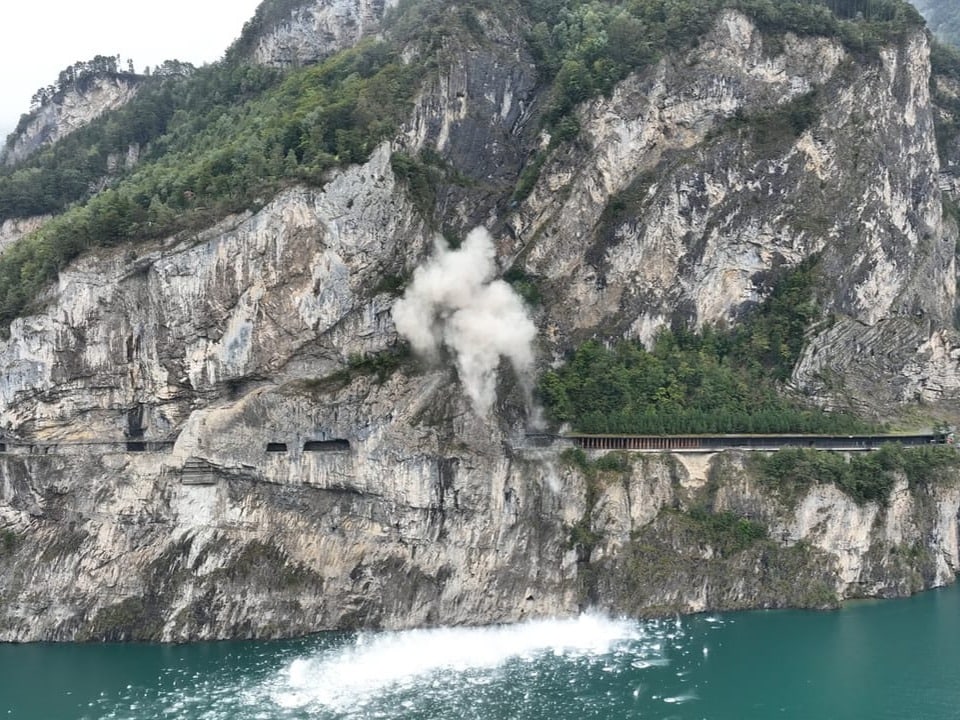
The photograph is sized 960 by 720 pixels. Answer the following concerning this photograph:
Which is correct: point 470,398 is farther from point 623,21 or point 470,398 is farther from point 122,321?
point 623,21

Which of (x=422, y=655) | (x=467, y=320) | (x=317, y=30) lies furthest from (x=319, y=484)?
(x=317, y=30)

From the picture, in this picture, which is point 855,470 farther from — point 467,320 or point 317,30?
point 317,30

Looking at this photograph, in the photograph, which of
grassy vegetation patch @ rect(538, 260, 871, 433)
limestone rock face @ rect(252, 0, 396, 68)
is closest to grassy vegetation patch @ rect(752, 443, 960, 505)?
grassy vegetation patch @ rect(538, 260, 871, 433)

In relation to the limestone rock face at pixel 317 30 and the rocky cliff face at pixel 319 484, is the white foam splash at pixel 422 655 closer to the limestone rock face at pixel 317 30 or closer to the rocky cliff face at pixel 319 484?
the rocky cliff face at pixel 319 484

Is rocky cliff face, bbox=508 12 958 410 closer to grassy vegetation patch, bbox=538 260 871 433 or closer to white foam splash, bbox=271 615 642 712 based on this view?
grassy vegetation patch, bbox=538 260 871 433

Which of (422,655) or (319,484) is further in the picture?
(319,484)

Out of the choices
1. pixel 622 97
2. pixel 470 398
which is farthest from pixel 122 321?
pixel 622 97

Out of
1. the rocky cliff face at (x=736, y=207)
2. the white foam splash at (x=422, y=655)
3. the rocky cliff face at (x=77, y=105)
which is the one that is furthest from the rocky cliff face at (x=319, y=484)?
the rocky cliff face at (x=77, y=105)
